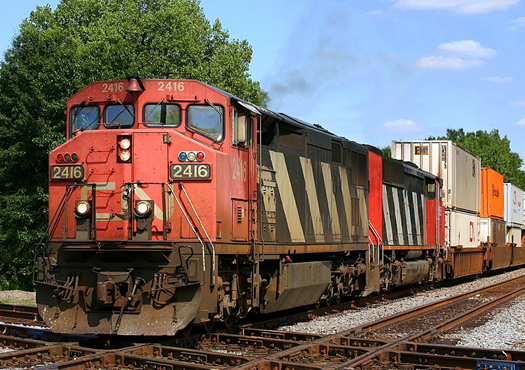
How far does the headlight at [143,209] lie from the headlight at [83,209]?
0.67m

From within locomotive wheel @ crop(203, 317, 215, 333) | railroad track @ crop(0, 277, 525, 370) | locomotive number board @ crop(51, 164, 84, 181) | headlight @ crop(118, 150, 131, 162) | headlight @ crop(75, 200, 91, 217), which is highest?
headlight @ crop(118, 150, 131, 162)

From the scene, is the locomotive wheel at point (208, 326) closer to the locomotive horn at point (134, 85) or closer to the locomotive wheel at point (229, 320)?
the locomotive wheel at point (229, 320)

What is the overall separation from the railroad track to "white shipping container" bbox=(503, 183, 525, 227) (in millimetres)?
24845

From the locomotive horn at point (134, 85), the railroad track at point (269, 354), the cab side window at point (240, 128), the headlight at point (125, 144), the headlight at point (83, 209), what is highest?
the locomotive horn at point (134, 85)

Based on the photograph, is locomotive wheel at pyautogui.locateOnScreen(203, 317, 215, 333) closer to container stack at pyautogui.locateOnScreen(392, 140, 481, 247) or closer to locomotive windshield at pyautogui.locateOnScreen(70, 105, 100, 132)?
locomotive windshield at pyautogui.locateOnScreen(70, 105, 100, 132)

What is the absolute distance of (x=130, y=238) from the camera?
328 inches

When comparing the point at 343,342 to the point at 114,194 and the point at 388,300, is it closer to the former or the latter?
the point at 114,194

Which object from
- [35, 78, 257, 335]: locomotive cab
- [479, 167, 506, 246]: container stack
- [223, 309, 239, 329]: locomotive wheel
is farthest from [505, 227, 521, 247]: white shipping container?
[35, 78, 257, 335]: locomotive cab

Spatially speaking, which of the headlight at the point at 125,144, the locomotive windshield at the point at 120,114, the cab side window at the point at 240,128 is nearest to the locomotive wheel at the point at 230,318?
the cab side window at the point at 240,128

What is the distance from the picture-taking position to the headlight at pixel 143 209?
8.38 meters

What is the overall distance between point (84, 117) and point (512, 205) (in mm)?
29516

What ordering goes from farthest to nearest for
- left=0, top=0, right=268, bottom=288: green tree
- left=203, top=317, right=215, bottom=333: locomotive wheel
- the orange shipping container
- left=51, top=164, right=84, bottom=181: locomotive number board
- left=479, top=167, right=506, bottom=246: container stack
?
the orange shipping container < left=479, top=167, right=506, bottom=246: container stack < left=0, top=0, right=268, bottom=288: green tree < left=203, top=317, right=215, bottom=333: locomotive wheel < left=51, top=164, right=84, bottom=181: locomotive number board

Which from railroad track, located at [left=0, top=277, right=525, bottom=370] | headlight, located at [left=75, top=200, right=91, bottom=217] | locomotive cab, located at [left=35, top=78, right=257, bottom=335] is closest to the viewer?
railroad track, located at [left=0, top=277, right=525, bottom=370]

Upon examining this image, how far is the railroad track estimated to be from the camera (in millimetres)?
7469
